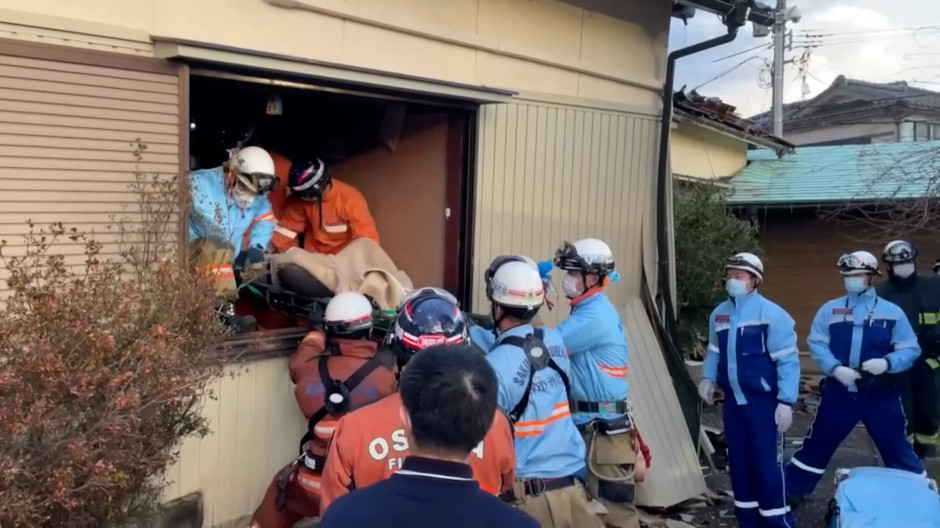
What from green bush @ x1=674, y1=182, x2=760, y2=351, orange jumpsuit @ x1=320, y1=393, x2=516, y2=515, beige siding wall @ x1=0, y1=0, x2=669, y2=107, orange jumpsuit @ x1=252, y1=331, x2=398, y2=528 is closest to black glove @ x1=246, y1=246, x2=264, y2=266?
orange jumpsuit @ x1=252, y1=331, x2=398, y2=528

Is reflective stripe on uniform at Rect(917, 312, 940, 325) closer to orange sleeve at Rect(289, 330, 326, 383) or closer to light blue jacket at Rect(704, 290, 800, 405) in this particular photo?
light blue jacket at Rect(704, 290, 800, 405)

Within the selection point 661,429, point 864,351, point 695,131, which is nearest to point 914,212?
point 864,351

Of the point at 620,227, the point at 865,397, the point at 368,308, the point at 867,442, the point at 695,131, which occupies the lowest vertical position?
the point at 867,442

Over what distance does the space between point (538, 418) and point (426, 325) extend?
844 mm

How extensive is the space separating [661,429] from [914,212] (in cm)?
334

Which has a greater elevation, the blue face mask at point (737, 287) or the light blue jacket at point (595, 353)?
the blue face mask at point (737, 287)

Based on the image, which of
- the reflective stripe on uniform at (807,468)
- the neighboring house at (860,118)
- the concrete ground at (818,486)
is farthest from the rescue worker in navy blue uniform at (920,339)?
the neighboring house at (860,118)

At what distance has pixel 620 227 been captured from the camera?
7.88 m

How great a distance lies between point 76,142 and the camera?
423 cm

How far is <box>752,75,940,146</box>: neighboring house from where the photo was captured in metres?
22.6

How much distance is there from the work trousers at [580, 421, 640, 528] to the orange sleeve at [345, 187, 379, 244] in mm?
2231

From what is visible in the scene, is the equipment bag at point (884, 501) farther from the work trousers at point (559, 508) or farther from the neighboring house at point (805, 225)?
the neighboring house at point (805, 225)

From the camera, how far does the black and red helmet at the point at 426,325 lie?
3598mm

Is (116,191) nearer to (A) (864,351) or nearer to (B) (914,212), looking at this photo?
(A) (864,351)
